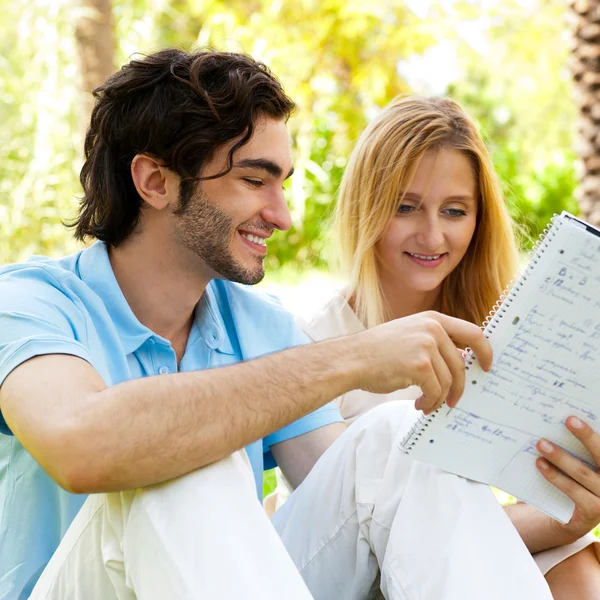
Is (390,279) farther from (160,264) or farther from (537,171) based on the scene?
(537,171)

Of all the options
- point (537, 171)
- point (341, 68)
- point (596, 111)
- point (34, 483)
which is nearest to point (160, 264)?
point (34, 483)

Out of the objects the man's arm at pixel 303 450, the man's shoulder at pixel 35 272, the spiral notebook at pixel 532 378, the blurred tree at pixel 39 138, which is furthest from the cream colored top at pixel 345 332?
the blurred tree at pixel 39 138

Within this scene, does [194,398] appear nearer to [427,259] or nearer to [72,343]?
[72,343]

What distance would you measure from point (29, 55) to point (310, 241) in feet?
11.1

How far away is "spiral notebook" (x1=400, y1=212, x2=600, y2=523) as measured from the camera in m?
1.75

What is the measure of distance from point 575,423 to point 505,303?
1.10 feet

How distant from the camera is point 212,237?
235cm

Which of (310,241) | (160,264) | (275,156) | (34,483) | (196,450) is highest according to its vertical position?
(275,156)

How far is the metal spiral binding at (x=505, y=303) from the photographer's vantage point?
1.73 meters

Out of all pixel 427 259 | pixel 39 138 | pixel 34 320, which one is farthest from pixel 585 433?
pixel 39 138

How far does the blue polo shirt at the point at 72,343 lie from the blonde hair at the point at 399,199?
54 cm

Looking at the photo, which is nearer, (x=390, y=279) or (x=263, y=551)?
(x=263, y=551)

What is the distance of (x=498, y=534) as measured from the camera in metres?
1.77

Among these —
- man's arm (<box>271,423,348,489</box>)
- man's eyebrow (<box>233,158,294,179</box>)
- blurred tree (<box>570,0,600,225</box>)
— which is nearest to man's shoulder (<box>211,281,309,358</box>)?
man's arm (<box>271,423,348,489</box>)
